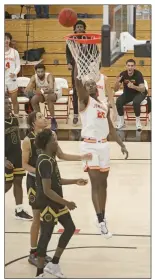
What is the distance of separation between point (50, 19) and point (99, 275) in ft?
25.9

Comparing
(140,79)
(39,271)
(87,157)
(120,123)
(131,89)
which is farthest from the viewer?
(120,123)

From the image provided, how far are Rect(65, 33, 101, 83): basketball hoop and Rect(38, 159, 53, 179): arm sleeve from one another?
59.8 inches

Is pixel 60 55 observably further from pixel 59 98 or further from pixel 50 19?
pixel 59 98

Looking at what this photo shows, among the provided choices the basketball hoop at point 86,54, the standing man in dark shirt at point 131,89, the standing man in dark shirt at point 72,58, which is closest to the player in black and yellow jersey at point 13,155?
the basketball hoop at point 86,54

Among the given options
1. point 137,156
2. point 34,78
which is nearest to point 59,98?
point 34,78

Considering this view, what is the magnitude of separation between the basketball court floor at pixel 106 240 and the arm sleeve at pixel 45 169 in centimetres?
89

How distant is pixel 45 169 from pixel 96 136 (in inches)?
43.9

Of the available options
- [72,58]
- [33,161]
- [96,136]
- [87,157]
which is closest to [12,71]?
[72,58]

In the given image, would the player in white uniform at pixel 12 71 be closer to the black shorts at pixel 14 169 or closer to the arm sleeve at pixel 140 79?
the arm sleeve at pixel 140 79

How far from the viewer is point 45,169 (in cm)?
541

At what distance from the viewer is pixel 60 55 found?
43.7 ft

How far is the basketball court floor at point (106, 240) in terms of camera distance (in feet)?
19.5

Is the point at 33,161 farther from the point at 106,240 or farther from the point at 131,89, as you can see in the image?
the point at 131,89

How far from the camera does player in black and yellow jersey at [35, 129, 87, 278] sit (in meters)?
5.42
